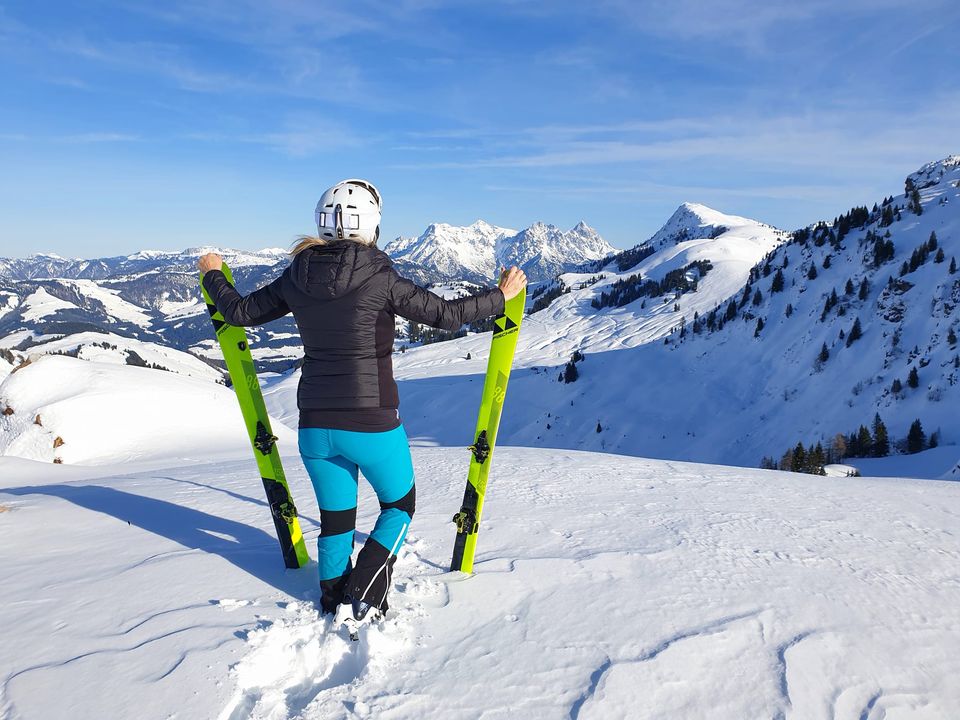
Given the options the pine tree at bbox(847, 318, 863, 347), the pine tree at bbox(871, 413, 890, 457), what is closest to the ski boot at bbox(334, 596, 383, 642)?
the pine tree at bbox(871, 413, 890, 457)

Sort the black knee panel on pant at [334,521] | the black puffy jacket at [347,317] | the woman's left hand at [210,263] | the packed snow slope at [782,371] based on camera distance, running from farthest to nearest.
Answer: the packed snow slope at [782,371] → the woman's left hand at [210,263] → the black knee panel on pant at [334,521] → the black puffy jacket at [347,317]

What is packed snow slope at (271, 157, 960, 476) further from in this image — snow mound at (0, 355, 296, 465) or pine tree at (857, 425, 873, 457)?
snow mound at (0, 355, 296, 465)

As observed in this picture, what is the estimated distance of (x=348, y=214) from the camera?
3555mm

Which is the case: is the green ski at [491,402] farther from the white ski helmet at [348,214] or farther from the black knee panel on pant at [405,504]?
the white ski helmet at [348,214]

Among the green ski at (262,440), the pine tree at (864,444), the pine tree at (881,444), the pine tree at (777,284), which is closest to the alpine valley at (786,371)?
the pine tree at (777,284)

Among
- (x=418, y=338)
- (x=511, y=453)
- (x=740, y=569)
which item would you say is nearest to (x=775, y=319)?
(x=511, y=453)

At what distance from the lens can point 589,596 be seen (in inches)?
150

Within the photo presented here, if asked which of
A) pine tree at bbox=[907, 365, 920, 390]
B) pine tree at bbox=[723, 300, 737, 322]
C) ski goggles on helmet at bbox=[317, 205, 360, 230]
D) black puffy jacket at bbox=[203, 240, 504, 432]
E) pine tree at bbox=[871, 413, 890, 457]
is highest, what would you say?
pine tree at bbox=[723, 300, 737, 322]

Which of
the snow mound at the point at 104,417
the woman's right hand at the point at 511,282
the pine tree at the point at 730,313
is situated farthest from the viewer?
the pine tree at the point at 730,313

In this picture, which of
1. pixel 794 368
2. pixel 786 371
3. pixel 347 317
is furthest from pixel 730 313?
pixel 347 317

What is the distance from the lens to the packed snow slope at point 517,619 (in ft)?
9.21

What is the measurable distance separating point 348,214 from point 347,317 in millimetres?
710

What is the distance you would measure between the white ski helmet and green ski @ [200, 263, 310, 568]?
4.45 feet

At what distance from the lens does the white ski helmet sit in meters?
3.55
